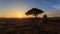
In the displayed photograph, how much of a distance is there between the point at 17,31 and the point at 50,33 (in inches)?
113

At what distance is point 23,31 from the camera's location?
1507 centimetres

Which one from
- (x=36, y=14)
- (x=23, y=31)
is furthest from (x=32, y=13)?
(x=23, y=31)

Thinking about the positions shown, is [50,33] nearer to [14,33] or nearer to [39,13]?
[14,33]

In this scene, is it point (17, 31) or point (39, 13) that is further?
point (39, 13)

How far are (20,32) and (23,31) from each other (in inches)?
11.1

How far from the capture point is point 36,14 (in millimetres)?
37656

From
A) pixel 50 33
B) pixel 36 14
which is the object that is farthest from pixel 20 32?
pixel 36 14

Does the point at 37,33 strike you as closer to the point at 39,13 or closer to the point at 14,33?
the point at 14,33

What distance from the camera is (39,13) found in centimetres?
3772

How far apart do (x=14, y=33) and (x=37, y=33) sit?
198cm

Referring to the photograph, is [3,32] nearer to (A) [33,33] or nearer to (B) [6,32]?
(B) [6,32]

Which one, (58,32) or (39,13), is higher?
(39,13)

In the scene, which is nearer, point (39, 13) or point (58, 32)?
point (58, 32)

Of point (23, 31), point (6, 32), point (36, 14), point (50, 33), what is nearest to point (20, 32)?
point (23, 31)
